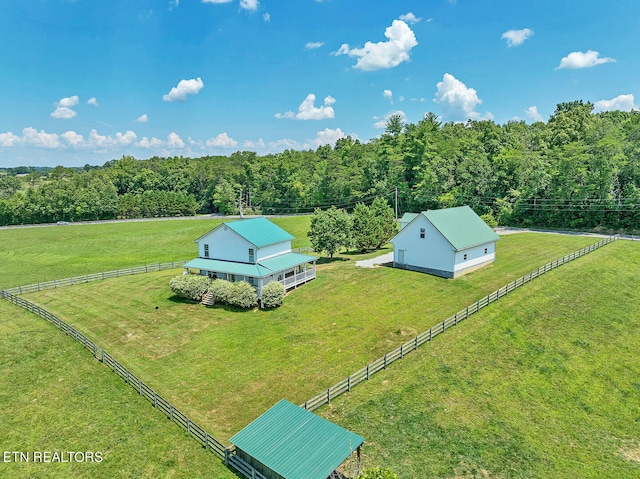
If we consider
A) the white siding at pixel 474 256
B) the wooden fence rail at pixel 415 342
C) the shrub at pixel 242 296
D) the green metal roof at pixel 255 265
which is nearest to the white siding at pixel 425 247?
the white siding at pixel 474 256

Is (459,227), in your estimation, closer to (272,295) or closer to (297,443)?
(272,295)

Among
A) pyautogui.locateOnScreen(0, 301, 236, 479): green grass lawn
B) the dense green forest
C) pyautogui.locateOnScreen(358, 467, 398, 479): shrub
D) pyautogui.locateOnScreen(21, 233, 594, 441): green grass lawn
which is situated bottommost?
pyautogui.locateOnScreen(0, 301, 236, 479): green grass lawn

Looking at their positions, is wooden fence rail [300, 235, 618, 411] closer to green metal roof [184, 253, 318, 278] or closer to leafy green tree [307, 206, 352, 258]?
green metal roof [184, 253, 318, 278]

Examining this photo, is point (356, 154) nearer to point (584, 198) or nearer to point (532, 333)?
point (584, 198)

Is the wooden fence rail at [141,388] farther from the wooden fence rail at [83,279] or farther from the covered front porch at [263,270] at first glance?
the covered front porch at [263,270]

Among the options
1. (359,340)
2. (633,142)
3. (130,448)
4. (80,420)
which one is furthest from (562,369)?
(633,142)

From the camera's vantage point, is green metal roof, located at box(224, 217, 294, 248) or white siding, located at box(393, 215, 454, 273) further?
white siding, located at box(393, 215, 454, 273)

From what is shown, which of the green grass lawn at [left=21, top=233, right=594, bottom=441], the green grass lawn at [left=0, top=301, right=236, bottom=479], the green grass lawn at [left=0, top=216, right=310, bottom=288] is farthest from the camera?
the green grass lawn at [left=0, top=216, right=310, bottom=288]

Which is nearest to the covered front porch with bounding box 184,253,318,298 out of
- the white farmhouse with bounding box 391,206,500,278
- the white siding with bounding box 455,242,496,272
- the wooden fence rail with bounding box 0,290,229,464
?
the white farmhouse with bounding box 391,206,500,278
